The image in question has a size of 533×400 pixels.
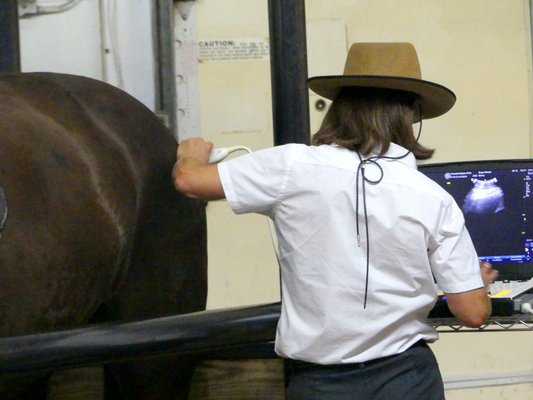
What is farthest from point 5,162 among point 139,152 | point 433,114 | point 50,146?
point 433,114

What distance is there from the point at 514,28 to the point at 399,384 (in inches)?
85.8

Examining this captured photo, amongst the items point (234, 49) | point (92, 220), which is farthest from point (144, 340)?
point (234, 49)

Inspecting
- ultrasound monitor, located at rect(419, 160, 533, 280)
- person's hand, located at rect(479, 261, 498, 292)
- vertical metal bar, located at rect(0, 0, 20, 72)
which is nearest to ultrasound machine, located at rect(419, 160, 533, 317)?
ultrasound monitor, located at rect(419, 160, 533, 280)

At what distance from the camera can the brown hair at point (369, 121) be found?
161 cm

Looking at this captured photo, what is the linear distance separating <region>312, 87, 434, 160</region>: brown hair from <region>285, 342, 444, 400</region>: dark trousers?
33 cm

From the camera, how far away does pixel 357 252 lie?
5.09ft

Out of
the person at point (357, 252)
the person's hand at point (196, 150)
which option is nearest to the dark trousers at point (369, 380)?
the person at point (357, 252)

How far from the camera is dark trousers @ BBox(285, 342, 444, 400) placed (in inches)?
61.6

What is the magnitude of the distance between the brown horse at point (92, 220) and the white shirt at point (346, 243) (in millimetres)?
315

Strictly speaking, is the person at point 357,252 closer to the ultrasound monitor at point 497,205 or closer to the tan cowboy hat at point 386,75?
the tan cowboy hat at point 386,75

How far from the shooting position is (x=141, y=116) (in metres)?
2.27

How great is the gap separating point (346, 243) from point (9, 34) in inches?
47.3

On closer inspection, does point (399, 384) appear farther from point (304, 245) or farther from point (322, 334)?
point (304, 245)

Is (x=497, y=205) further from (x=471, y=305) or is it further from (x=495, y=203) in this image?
(x=471, y=305)
